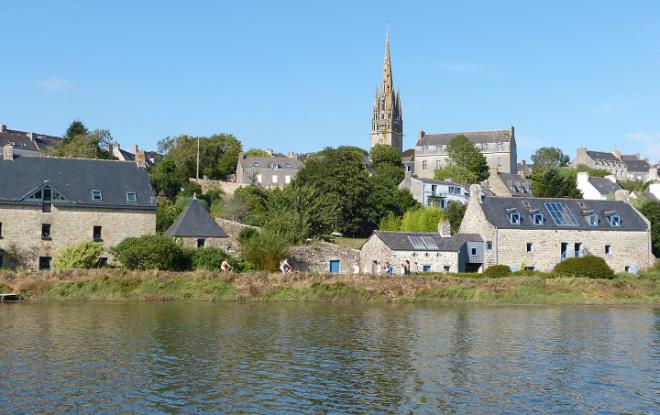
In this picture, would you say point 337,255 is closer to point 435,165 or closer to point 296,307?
point 296,307

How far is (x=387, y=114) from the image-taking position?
151 m

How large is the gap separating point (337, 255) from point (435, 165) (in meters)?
67.6

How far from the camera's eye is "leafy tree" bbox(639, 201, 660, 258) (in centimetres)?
5859

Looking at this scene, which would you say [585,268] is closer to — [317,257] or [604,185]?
[317,257]

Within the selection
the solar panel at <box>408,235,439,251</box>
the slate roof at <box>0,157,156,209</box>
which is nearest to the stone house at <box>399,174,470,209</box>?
the solar panel at <box>408,235,439,251</box>

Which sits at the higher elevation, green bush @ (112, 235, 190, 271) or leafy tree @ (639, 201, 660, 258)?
leafy tree @ (639, 201, 660, 258)

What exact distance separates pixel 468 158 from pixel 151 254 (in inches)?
2592

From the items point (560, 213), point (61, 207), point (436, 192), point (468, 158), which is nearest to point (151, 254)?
point (61, 207)

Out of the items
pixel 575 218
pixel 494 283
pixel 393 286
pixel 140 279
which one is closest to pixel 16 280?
pixel 140 279

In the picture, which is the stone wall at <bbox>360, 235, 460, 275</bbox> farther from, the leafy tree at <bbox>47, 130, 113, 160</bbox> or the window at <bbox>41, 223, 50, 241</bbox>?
the leafy tree at <bbox>47, 130, 113, 160</bbox>

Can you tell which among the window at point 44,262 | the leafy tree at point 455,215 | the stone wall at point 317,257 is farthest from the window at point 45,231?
the leafy tree at point 455,215

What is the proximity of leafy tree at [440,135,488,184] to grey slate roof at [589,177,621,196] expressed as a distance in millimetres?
14237

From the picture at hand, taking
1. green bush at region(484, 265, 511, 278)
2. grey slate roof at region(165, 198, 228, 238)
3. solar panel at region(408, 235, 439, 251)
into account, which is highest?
grey slate roof at region(165, 198, 228, 238)

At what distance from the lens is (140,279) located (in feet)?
114
